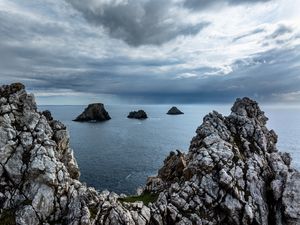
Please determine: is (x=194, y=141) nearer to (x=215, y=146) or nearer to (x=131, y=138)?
(x=215, y=146)

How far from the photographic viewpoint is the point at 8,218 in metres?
34.3

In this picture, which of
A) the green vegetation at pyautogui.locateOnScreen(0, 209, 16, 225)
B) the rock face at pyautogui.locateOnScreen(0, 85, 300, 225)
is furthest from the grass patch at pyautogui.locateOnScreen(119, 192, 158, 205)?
the green vegetation at pyautogui.locateOnScreen(0, 209, 16, 225)

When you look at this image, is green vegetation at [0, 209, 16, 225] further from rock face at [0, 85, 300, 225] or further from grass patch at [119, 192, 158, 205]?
grass patch at [119, 192, 158, 205]

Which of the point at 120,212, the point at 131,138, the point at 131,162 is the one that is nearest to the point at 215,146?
the point at 120,212

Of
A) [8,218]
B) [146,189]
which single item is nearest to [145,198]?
Answer: [146,189]

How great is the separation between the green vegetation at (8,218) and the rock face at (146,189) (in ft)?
0.36

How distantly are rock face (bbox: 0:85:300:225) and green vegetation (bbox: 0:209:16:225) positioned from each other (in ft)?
0.36

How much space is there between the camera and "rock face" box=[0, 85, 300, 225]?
120 ft

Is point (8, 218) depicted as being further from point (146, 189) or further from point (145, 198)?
point (146, 189)

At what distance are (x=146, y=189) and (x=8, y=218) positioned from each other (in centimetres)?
2353

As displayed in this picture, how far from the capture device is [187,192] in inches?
1676

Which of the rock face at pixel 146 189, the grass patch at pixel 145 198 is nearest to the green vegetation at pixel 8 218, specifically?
the rock face at pixel 146 189

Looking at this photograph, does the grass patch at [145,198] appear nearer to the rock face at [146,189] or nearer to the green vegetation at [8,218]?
the rock face at [146,189]

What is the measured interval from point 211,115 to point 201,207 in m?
20.0
